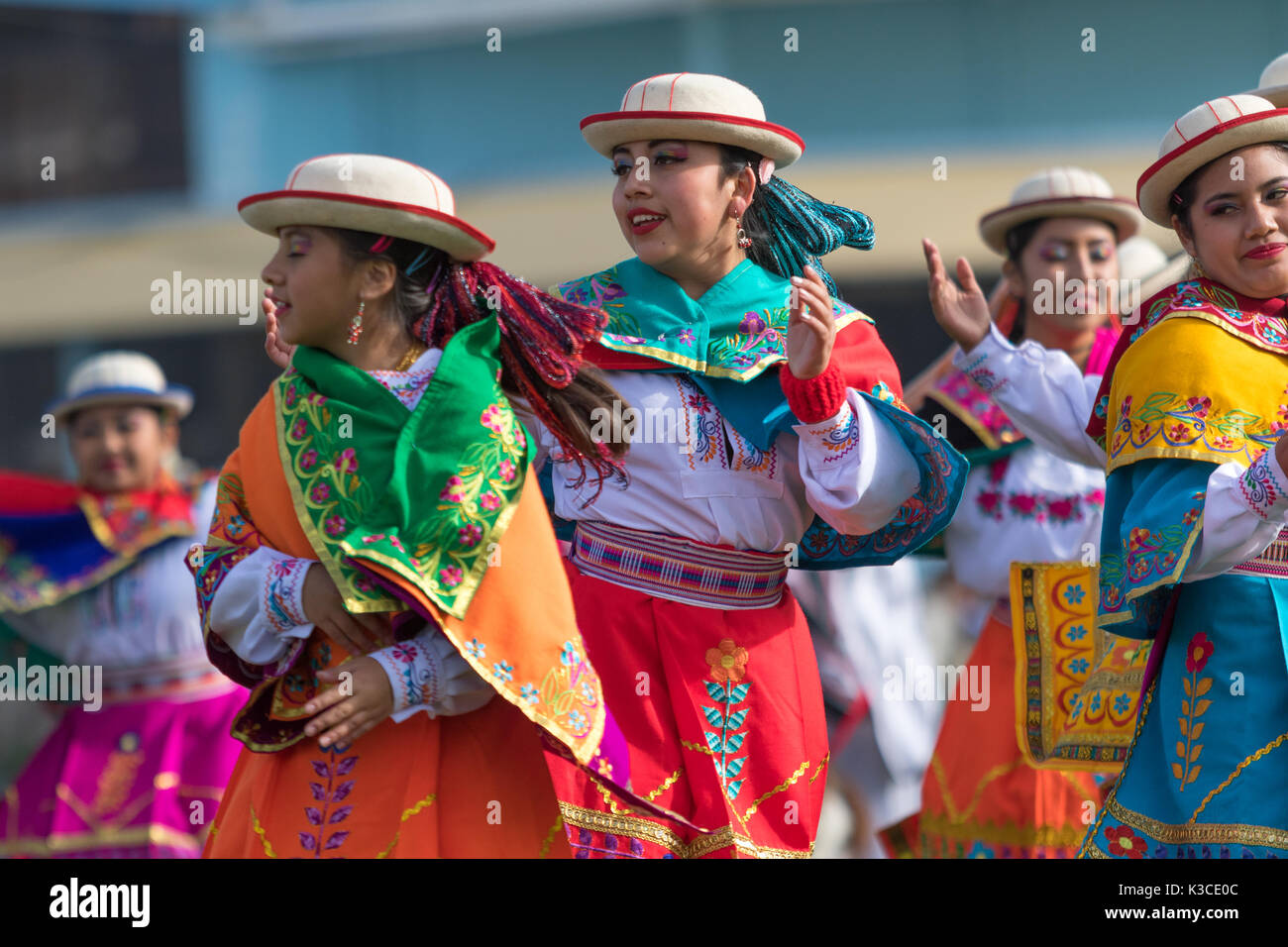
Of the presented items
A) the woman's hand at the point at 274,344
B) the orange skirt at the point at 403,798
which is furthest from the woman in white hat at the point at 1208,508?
the woman's hand at the point at 274,344

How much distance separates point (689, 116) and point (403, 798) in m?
1.54

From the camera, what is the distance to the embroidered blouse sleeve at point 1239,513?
3.36 m

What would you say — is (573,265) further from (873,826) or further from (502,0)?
(873,826)

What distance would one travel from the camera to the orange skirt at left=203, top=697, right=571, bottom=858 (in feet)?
11.4

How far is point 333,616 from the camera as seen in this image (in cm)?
348

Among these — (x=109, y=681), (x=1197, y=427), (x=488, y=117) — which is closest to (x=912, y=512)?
(x=1197, y=427)

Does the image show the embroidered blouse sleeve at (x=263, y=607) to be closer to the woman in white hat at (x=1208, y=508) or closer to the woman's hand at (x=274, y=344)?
the woman's hand at (x=274, y=344)

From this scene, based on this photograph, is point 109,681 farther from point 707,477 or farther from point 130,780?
point 707,477

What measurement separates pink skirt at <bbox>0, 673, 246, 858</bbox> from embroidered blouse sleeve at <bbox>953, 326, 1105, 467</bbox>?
2958 mm

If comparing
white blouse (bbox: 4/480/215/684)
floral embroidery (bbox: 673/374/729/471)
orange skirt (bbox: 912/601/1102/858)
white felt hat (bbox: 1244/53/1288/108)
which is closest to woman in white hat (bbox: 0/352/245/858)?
white blouse (bbox: 4/480/215/684)

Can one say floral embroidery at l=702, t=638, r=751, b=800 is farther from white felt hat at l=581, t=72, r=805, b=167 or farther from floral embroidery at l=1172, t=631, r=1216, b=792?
white felt hat at l=581, t=72, r=805, b=167

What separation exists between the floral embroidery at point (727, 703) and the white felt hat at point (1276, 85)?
1.76 metres
